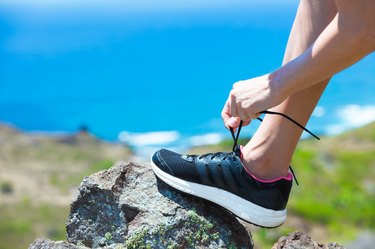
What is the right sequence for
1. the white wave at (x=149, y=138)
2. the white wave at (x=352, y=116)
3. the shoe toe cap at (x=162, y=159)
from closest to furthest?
1. the shoe toe cap at (x=162, y=159)
2. the white wave at (x=352, y=116)
3. the white wave at (x=149, y=138)

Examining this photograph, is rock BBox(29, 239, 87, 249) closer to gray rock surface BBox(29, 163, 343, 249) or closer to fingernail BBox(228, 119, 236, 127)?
gray rock surface BBox(29, 163, 343, 249)

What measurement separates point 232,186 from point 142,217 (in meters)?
0.39

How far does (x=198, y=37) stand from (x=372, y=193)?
2645 centimetres

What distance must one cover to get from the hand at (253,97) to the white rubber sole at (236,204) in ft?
1.11

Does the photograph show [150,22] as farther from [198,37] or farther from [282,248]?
[282,248]

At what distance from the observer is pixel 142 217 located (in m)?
2.78

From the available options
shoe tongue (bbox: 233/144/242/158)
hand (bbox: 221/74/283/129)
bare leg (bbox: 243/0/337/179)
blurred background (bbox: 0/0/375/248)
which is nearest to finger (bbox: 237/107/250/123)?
hand (bbox: 221/74/283/129)

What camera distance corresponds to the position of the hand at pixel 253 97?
96.7 inches

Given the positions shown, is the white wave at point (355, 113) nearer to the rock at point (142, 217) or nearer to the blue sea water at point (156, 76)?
the blue sea water at point (156, 76)

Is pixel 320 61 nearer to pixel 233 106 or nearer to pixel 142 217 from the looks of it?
pixel 233 106

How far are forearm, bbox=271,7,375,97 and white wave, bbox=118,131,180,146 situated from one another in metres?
18.7

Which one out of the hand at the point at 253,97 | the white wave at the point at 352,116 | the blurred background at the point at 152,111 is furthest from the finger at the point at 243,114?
the white wave at the point at 352,116

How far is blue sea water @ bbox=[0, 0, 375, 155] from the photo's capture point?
23.0 m

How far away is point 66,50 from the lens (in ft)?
145
